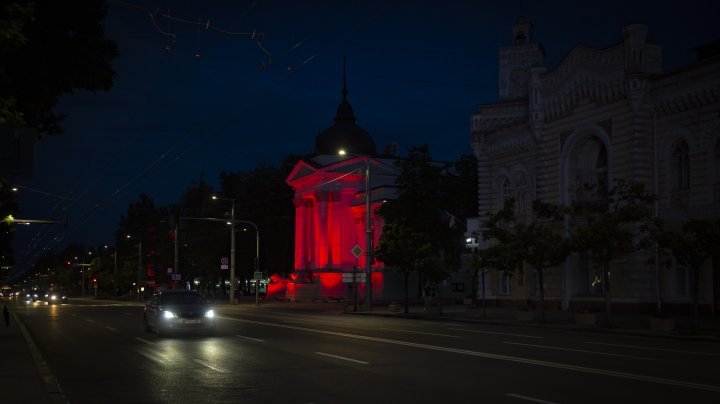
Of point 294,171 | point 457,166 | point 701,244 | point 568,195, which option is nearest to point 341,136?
point 294,171

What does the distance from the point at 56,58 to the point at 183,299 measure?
11565mm

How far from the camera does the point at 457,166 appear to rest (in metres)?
→ 72.0

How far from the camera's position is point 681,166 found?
37281mm

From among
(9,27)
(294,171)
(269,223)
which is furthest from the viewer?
(269,223)

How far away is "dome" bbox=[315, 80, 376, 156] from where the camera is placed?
9100 centimetres

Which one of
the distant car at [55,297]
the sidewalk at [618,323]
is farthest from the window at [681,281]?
the distant car at [55,297]

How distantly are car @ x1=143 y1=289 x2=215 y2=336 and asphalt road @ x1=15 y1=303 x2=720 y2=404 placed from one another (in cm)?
44

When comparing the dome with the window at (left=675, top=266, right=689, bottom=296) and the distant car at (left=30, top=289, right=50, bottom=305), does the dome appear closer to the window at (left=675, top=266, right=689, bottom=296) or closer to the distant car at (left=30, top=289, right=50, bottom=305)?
the distant car at (left=30, top=289, right=50, bottom=305)

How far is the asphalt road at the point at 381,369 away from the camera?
12.4 meters

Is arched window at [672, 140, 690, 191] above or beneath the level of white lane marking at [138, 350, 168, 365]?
above

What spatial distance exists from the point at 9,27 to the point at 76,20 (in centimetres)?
582

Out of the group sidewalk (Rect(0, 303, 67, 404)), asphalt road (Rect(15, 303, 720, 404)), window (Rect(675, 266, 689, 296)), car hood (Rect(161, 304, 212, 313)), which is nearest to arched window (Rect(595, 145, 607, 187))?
window (Rect(675, 266, 689, 296))

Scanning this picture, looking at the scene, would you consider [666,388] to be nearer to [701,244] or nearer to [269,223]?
[701,244]

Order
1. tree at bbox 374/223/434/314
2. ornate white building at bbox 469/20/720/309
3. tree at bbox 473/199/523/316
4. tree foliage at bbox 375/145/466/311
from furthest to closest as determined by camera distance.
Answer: tree foliage at bbox 375/145/466/311 → tree at bbox 374/223/434/314 → tree at bbox 473/199/523/316 → ornate white building at bbox 469/20/720/309
